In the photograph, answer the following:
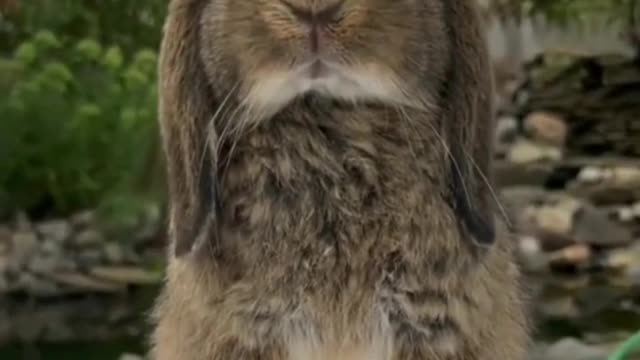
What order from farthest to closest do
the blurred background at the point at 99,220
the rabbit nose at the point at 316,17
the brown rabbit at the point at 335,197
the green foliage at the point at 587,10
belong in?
the green foliage at the point at 587,10 → the blurred background at the point at 99,220 → the brown rabbit at the point at 335,197 → the rabbit nose at the point at 316,17

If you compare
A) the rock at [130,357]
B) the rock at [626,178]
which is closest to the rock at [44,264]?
the rock at [130,357]

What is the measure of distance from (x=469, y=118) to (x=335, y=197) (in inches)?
7.9

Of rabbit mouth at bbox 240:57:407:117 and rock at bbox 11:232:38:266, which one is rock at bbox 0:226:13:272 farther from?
rabbit mouth at bbox 240:57:407:117

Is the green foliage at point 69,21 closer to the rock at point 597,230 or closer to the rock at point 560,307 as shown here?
the rock at point 560,307

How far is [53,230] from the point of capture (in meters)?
7.14

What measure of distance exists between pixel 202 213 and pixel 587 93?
7709mm

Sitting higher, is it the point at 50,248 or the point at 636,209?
the point at 50,248

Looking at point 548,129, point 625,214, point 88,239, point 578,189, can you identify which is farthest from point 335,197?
point 548,129

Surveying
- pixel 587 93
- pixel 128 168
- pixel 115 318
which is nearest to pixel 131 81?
pixel 128 168

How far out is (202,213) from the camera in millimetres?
2287

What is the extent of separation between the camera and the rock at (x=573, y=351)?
19.4ft

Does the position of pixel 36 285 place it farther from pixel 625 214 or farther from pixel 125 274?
pixel 625 214

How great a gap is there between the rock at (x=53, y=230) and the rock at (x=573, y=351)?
208 centimetres

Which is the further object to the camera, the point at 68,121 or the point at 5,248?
the point at 5,248
